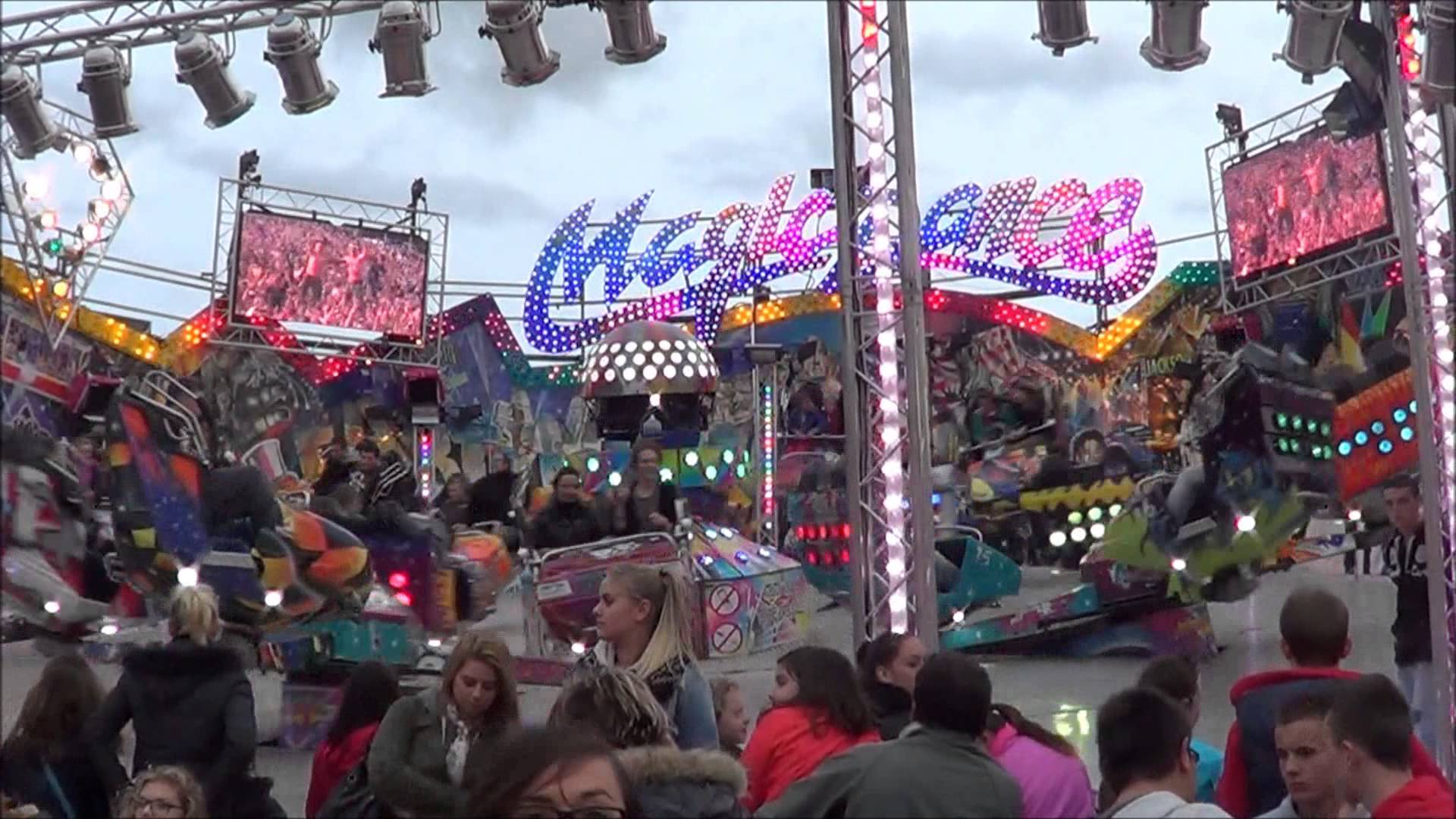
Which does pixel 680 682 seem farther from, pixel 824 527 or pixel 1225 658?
pixel 824 527

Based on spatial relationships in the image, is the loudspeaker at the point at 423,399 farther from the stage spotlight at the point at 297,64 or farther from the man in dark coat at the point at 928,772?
the man in dark coat at the point at 928,772

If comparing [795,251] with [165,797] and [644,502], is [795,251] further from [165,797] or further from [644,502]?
[165,797]

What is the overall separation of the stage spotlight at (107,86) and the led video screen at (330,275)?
49.8 ft

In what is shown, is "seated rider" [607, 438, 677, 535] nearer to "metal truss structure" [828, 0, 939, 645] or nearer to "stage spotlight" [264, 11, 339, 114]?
"stage spotlight" [264, 11, 339, 114]

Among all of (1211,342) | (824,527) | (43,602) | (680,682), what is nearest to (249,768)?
(43,602)

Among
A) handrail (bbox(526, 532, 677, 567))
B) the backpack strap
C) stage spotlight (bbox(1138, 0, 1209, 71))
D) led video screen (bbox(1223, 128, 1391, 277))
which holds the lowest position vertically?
the backpack strap

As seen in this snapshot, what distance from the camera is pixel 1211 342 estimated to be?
2605 cm

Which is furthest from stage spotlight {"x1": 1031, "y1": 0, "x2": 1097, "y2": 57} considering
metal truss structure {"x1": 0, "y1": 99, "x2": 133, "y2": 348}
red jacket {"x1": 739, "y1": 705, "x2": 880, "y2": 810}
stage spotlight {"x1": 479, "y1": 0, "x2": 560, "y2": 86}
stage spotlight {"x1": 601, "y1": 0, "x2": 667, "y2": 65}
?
metal truss structure {"x1": 0, "y1": 99, "x2": 133, "y2": 348}

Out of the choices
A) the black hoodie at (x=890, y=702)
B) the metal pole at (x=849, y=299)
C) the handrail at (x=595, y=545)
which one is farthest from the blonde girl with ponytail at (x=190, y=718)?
the handrail at (x=595, y=545)

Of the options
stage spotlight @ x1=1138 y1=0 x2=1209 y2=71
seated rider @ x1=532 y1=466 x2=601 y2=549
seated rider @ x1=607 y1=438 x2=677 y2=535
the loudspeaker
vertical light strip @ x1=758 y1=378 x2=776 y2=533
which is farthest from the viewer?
the loudspeaker

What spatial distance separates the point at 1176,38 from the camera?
25.0 feet

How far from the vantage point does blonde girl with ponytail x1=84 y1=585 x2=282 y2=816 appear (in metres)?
5.51

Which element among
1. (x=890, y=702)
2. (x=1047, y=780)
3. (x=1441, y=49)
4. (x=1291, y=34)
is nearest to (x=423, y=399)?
(x=1291, y=34)

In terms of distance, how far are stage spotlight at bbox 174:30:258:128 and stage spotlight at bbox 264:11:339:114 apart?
23 centimetres
